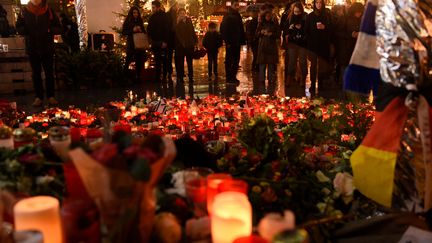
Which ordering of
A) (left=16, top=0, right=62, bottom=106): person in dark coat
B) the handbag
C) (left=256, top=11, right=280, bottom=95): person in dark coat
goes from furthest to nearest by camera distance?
the handbag < (left=256, top=11, right=280, bottom=95): person in dark coat < (left=16, top=0, right=62, bottom=106): person in dark coat

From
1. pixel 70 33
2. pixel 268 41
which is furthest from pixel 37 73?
pixel 268 41

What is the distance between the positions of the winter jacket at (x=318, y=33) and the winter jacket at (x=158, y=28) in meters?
2.97

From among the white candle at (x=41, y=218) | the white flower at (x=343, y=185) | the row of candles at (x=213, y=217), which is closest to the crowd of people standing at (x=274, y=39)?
the white flower at (x=343, y=185)

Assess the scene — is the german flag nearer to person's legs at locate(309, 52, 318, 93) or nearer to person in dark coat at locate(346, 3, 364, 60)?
person's legs at locate(309, 52, 318, 93)

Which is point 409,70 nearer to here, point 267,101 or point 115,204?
point 115,204

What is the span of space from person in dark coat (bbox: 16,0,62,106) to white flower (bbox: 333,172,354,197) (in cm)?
594

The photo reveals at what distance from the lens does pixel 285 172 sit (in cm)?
283

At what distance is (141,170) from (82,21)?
1082cm

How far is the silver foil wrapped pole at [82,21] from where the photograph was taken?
37.5 ft

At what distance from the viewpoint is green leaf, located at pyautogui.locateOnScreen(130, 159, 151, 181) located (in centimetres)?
159

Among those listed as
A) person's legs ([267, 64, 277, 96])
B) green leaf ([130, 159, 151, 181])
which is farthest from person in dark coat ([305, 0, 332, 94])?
green leaf ([130, 159, 151, 181])

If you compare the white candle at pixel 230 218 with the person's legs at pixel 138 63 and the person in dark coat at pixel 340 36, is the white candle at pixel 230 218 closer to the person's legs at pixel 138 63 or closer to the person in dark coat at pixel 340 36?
the person in dark coat at pixel 340 36

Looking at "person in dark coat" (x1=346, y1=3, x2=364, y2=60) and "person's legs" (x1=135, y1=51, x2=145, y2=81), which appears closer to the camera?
"person in dark coat" (x1=346, y1=3, x2=364, y2=60)

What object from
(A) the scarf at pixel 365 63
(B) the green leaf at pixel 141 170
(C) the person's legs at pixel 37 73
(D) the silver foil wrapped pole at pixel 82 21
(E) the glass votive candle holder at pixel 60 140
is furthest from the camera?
(D) the silver foil wrapped pole at pixel 82 21
